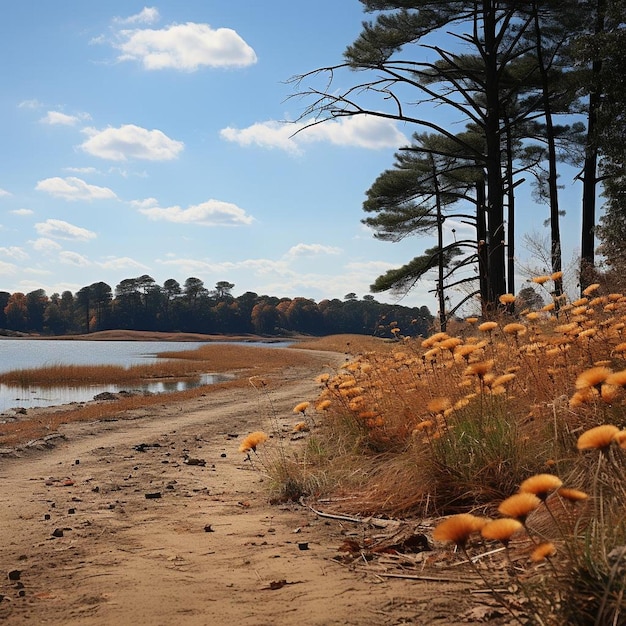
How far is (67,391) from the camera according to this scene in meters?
21.0

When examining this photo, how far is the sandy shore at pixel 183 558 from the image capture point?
7.46 feet

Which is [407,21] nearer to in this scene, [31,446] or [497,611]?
[31,446]

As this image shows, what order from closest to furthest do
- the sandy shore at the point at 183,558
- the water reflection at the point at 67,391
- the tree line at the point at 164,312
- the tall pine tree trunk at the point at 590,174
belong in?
the sandy shore at the point at 183,558 < the tall pine tree trunk at the point at 590,174 < the water reflection at the point at 67,391 < the tree line at the point at 164,312

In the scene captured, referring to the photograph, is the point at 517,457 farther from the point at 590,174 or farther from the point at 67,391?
the point at 67,391

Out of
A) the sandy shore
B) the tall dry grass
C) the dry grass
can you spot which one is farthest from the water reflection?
the tall dry grass

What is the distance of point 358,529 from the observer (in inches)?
136

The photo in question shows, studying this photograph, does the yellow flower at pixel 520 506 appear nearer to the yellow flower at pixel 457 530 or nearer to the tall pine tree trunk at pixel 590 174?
the yellow flower at pixel 457 530

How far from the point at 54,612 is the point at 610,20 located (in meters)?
18.2

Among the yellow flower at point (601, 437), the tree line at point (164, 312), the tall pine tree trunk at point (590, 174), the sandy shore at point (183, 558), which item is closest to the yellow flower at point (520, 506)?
the yellow flower at point (601, 437)

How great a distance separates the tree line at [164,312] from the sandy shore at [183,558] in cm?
11445

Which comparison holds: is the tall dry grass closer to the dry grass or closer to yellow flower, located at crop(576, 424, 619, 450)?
Result: yellow flower, located at crop(576, 424, 619, 450)

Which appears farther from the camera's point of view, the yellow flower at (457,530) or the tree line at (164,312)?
the tree line at (164,312)

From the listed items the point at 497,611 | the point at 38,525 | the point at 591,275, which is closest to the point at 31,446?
the point at 38,525

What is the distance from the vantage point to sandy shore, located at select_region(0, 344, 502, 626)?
7.46 ft
